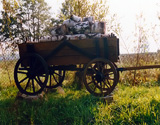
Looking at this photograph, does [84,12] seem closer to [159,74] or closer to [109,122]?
[159,74]

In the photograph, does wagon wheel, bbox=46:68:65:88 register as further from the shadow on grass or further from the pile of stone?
the pile of stone

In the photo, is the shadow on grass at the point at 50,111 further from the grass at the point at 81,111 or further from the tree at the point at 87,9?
the tree at the point at 87,9

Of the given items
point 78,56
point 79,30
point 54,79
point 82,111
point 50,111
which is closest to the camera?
point 82,111

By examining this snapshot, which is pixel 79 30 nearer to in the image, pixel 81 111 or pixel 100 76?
pixel 100 76

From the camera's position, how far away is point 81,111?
3.74 metres

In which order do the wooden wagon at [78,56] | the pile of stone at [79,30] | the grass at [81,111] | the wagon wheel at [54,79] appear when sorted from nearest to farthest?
the grass at [81,111]
the wooden wagon at [78,56]
the pile of stone at [79,30]
the wagon wheel at [54,79]

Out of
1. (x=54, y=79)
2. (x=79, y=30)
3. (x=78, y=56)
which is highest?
→ (x=79, y=30)

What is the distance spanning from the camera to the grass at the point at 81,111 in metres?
3.45

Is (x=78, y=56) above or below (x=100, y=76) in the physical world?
above

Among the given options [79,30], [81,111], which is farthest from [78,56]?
[81,111]

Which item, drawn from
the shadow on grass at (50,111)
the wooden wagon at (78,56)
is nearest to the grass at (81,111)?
the shadow on grass at (50,111)

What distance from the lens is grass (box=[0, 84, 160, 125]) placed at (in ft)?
11.3

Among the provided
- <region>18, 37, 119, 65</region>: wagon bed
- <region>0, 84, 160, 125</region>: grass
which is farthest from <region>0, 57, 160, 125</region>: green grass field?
<region>18, 37, 119, 65</region>: wagon bed

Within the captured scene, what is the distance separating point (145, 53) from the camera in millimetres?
7250
